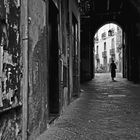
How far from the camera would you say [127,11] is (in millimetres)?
18844

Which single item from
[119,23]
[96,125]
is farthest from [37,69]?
[119,23]

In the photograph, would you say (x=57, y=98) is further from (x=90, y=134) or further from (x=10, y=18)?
(x=10, y=18)

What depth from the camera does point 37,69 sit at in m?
3.90

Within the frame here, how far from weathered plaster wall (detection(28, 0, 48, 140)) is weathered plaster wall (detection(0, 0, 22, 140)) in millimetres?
413

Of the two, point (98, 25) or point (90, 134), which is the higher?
point (98, 25)

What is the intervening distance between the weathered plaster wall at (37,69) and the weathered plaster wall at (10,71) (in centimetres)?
41

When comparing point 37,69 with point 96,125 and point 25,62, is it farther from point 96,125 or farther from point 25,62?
point 96,125

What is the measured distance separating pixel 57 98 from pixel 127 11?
48.3 feet

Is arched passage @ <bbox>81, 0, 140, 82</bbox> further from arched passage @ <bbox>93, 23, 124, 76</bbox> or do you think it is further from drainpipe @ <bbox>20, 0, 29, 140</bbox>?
arched passage @ <bbox>93, 23, 124, 76</bbox>

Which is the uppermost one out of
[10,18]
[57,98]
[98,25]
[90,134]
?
[98,25]

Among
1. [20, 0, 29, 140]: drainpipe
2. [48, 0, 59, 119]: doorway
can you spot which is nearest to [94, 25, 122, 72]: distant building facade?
[48, 0, 59, 119]: doorway

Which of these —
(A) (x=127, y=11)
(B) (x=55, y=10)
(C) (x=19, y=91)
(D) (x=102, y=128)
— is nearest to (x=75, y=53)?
(B) (x=55, y=10)

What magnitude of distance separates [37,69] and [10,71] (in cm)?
106

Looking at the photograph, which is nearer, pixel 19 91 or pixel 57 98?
pixel 19 91
